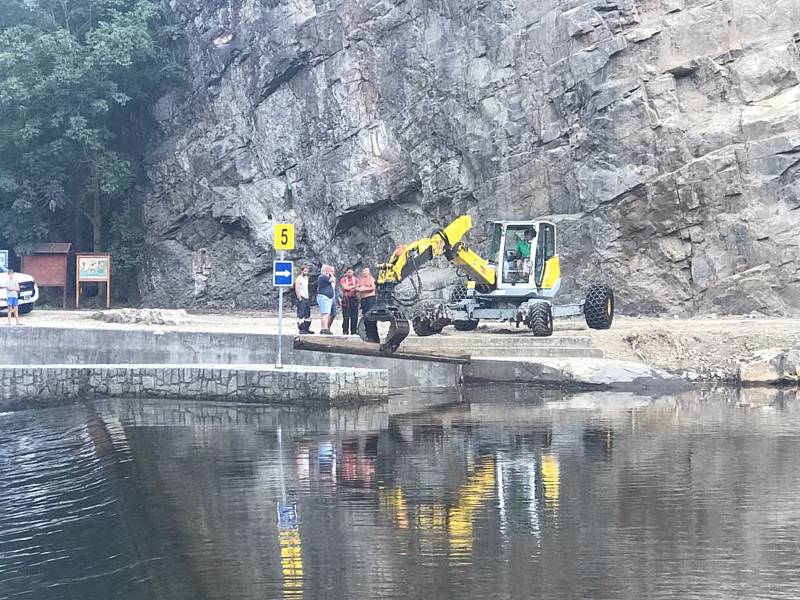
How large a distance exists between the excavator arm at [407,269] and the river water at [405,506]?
3.96m

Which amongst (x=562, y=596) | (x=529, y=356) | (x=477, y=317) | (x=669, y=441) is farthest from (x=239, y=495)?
(x=477, y=317)

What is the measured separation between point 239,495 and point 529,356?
12262mm

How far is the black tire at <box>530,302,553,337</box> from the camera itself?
2364 centimetres

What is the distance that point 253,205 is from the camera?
39.6 m

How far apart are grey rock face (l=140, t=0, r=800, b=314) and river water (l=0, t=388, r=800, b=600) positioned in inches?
523

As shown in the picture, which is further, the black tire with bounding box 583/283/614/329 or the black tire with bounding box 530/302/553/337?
the black tire with bounding box 583/283/614/329

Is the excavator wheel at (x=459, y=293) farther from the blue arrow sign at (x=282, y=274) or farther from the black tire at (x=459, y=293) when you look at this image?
the blue arrow sign at (x=282, y=274)

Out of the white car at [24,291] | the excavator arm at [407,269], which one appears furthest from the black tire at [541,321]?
the white car at [24,291]

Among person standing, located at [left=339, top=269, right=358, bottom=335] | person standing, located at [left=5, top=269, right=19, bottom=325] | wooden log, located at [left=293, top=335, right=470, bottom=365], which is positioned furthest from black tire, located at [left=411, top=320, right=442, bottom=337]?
person standing, located at [left=5, top=269, right=19, bottom=325]

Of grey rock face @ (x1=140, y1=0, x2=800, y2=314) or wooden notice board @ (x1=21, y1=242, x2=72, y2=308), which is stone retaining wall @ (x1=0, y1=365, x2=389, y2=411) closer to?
grey rock face @ (x1=140, y1=0, x2=800, y2=314)

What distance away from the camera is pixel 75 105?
135ft

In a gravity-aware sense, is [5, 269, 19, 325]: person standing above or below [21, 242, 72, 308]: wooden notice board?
below

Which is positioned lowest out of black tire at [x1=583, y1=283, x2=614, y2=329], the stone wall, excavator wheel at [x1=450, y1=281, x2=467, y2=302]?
the stone wall

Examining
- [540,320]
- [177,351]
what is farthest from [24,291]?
[540,320]
